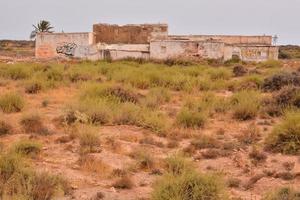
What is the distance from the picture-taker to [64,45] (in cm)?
3812

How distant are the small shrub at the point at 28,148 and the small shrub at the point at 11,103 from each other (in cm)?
419

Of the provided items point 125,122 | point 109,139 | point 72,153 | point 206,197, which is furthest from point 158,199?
point 125,122

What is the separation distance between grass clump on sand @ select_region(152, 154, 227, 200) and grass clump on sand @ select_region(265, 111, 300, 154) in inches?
146

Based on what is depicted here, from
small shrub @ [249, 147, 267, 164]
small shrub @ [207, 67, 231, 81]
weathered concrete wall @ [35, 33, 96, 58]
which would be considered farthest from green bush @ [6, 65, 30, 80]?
weathered concrete wall @ [35, 33, 96, 58]

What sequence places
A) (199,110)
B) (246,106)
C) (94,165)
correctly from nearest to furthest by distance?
(94,165) < (246,106) < (199,110)

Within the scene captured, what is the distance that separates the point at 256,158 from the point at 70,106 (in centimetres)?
512

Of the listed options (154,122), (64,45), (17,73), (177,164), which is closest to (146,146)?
(154,122)

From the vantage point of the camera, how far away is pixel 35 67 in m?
25.3

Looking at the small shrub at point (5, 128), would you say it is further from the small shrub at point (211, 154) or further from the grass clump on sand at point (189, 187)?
the grass clump on sand at point (189, 187)

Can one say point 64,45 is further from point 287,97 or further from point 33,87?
point 287,97

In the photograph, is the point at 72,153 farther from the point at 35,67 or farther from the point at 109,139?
the point at 35,67

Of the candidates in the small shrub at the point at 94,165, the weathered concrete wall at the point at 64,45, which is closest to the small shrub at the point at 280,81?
the small shrub at the point at 94,165

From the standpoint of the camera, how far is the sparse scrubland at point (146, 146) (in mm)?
7383

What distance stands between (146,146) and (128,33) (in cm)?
2966
